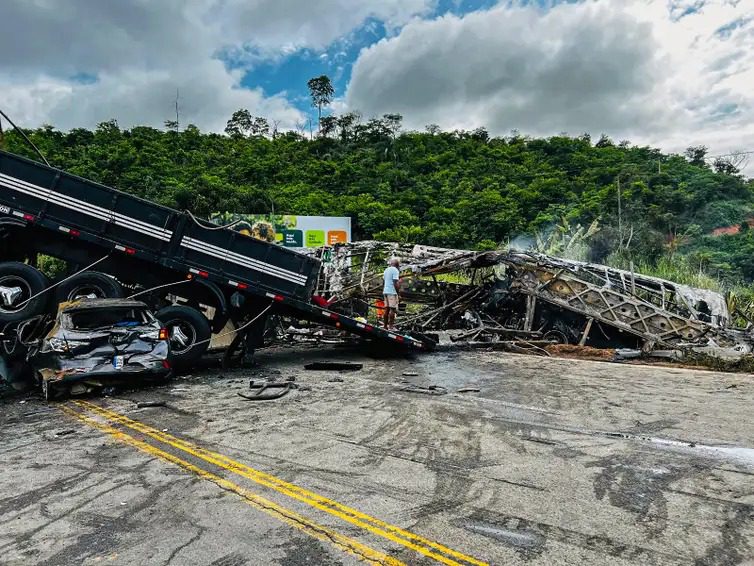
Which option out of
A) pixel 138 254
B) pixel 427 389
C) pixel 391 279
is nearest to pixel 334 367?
pixel 427 389

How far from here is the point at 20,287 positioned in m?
8.92

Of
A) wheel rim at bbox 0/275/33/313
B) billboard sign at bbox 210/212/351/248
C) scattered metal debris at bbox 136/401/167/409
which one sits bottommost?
scattered metal debris at bbox 136/401/167/409

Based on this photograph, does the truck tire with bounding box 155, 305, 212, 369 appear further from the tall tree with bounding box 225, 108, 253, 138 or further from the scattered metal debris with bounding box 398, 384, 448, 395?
the tall tree with bounding box 225, 108, 253, 138

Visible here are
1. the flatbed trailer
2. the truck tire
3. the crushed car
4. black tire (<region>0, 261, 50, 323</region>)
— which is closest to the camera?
the crushed car

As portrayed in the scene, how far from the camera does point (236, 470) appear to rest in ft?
15.4

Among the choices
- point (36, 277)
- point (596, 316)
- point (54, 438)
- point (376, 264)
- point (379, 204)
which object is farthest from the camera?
point (379, 204)

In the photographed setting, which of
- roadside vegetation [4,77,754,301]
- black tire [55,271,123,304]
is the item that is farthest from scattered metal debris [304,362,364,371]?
roadside vegetation [4,77,754,301]

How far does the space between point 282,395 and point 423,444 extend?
10.1ft

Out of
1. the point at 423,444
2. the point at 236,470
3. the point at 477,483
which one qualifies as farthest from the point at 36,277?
the point at 477,483

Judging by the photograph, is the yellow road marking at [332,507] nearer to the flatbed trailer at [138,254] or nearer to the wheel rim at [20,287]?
the flatbed trailer at [138,254]

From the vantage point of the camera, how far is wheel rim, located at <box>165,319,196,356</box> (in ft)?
31.6

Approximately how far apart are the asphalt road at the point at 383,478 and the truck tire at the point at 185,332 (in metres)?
1.54

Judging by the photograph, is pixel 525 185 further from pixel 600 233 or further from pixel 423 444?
pixel 423 444

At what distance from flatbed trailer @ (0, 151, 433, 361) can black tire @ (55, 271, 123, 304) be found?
0.02m
